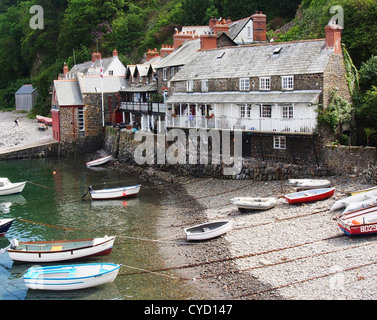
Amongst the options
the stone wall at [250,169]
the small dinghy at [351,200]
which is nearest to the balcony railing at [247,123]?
the stone wall at [250,169]

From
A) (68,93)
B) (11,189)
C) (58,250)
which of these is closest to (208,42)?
(68,93)

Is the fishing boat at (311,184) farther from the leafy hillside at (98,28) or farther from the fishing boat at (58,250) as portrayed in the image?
the leafy hillside at (98,28)

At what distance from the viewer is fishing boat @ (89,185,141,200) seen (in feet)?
123

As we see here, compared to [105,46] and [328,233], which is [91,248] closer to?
[328,233]

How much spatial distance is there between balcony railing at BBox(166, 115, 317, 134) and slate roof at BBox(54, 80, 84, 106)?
18.1 m

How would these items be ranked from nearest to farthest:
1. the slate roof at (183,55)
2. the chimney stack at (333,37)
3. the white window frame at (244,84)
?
1. the chimney stack at (333,37)
2. the white window frame at (244,84)
3. the slate roof at (183,55)

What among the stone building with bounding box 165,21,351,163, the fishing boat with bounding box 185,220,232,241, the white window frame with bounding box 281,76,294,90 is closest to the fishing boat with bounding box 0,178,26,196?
the stone building with bounding box 165,21,351,163

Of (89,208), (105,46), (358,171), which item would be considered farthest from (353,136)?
(105,46)

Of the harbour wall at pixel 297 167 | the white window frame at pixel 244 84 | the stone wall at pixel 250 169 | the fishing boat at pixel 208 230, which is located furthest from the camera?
the white window frame at pixel 244 84

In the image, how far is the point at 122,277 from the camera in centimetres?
2350

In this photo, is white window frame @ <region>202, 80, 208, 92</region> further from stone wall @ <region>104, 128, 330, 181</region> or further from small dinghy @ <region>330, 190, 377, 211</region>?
small dinghy @ <region>330, 190, 377, 211</region>

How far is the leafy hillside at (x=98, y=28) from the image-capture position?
70.5m

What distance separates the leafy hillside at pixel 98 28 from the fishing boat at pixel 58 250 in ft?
102
